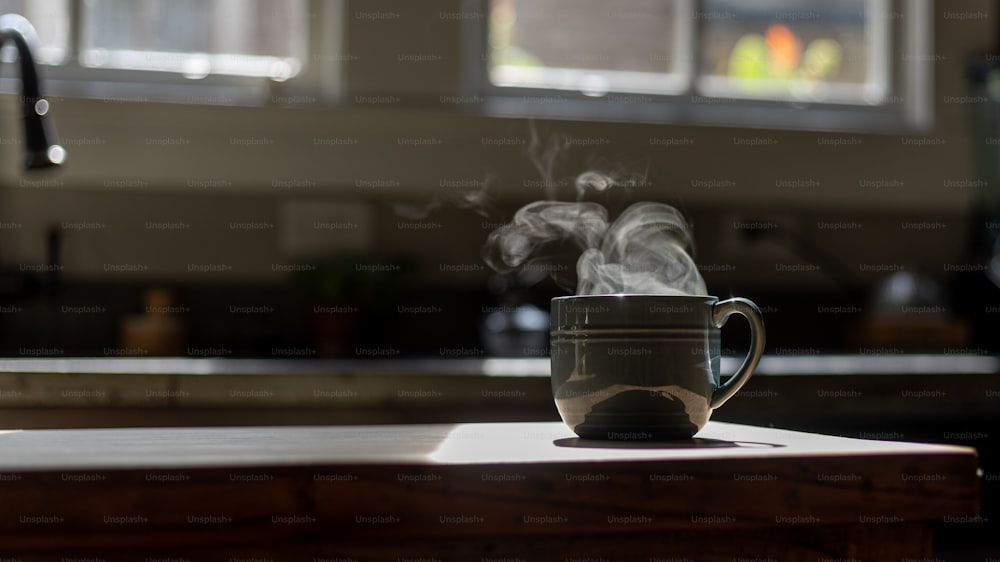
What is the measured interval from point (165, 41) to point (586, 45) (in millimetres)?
953

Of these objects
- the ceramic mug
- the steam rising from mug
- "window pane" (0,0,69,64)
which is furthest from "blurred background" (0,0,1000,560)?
the ceramic mug

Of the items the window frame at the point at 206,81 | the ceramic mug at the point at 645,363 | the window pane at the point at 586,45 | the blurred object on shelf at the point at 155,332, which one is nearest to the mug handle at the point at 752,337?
the ceramic mug at the point at 645,363

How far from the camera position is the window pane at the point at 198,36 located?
2.35 meters

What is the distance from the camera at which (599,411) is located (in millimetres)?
722

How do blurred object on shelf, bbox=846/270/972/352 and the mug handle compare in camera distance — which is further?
blurred object on shelf, bbox=846/270/972/352

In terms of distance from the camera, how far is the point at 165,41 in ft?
7.82

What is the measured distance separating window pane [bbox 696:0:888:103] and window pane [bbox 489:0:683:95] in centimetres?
10

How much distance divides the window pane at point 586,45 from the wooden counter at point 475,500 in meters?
1.98

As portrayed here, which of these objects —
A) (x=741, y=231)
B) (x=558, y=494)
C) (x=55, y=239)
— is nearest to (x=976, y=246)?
(x=741, y=231)

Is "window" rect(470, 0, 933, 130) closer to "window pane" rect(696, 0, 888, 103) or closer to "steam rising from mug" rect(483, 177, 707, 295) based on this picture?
"window pane" rect(696, 0, 888, 103)

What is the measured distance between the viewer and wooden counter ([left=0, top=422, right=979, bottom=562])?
1.66 ft

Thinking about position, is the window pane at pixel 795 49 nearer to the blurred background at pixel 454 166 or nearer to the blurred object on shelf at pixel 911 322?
the blurred background at pixel 454 166

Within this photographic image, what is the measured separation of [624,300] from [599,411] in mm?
75

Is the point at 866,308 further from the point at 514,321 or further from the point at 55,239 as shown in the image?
the point at 55,239
